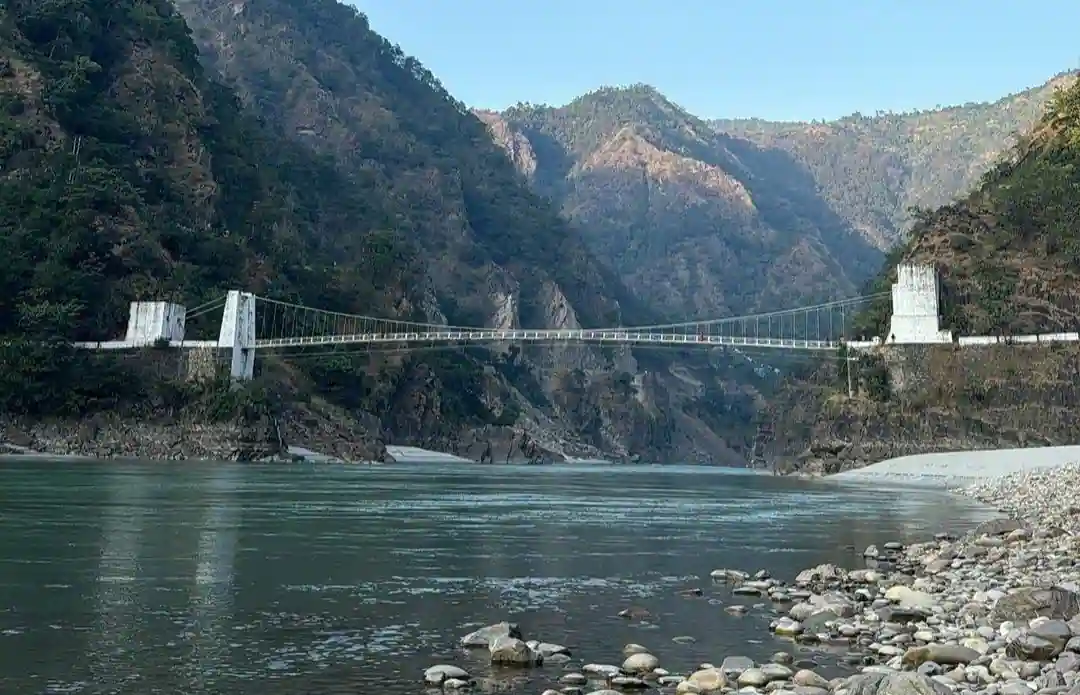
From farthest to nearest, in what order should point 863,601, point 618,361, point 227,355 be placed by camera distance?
point 618,361 → point 227,355 → point 863,601

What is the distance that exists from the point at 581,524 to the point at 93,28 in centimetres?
7212

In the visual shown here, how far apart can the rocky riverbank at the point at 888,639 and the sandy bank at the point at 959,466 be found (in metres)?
30.9

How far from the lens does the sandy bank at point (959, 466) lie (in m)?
46.0

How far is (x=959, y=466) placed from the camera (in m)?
52.8

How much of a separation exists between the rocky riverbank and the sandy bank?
30.9m

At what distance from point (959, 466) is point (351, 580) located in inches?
1750

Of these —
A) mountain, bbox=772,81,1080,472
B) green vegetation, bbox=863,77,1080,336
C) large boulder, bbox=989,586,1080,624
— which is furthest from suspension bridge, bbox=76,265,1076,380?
large boulder, bbox=989,586,1080,624

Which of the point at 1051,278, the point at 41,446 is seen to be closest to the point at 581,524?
the point at 41,446

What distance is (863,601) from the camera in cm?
1199

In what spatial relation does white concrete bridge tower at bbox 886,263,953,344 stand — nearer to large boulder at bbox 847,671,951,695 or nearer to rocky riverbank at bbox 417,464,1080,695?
rocky riverbank at bbox 417,464,1080,695

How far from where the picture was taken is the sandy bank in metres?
46.0

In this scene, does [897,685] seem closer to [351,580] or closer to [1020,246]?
[351,580]

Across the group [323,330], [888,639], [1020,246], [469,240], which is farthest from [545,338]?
[888,639]

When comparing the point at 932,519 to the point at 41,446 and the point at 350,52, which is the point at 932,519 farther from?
the point at 350,52
